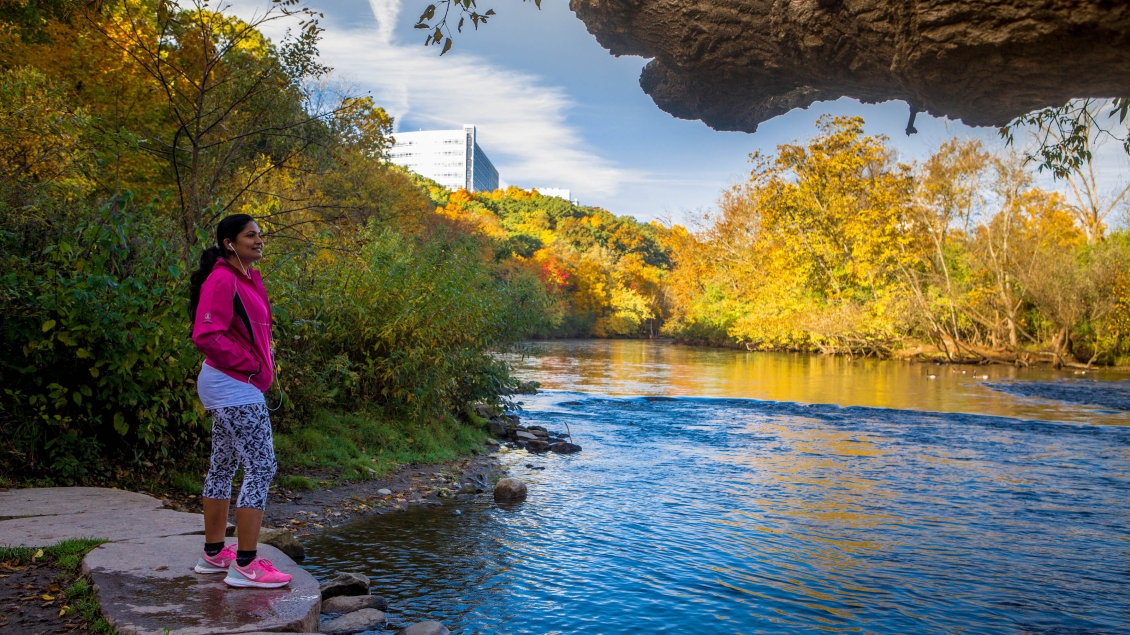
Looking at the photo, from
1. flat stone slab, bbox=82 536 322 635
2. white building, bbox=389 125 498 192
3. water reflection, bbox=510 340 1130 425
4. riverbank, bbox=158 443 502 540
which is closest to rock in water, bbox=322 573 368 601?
flat stone slab, bbox=82 536 322 635

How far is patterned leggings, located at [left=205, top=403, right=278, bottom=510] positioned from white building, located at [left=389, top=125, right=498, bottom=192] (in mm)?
150304

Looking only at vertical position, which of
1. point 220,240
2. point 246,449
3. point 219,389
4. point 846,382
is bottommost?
point 846,382

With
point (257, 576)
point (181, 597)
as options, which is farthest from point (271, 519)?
point (181, 597)

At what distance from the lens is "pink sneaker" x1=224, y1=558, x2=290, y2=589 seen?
402cm

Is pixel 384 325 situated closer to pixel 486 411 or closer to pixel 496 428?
pixel 496 428

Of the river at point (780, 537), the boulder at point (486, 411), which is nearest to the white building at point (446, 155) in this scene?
the boulder at point (486, 411)

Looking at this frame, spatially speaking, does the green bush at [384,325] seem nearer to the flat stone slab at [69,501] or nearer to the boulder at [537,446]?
the boulder at [537,446]

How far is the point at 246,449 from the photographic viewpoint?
398cm

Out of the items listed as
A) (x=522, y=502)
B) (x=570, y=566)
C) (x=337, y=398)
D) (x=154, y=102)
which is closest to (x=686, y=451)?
(x=522, y=502)

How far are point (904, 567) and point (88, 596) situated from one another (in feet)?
18.4

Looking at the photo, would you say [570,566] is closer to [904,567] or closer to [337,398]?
[904,567]

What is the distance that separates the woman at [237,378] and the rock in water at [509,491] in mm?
4450

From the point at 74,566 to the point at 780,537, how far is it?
5450 mm

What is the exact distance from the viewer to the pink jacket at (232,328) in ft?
12.5
